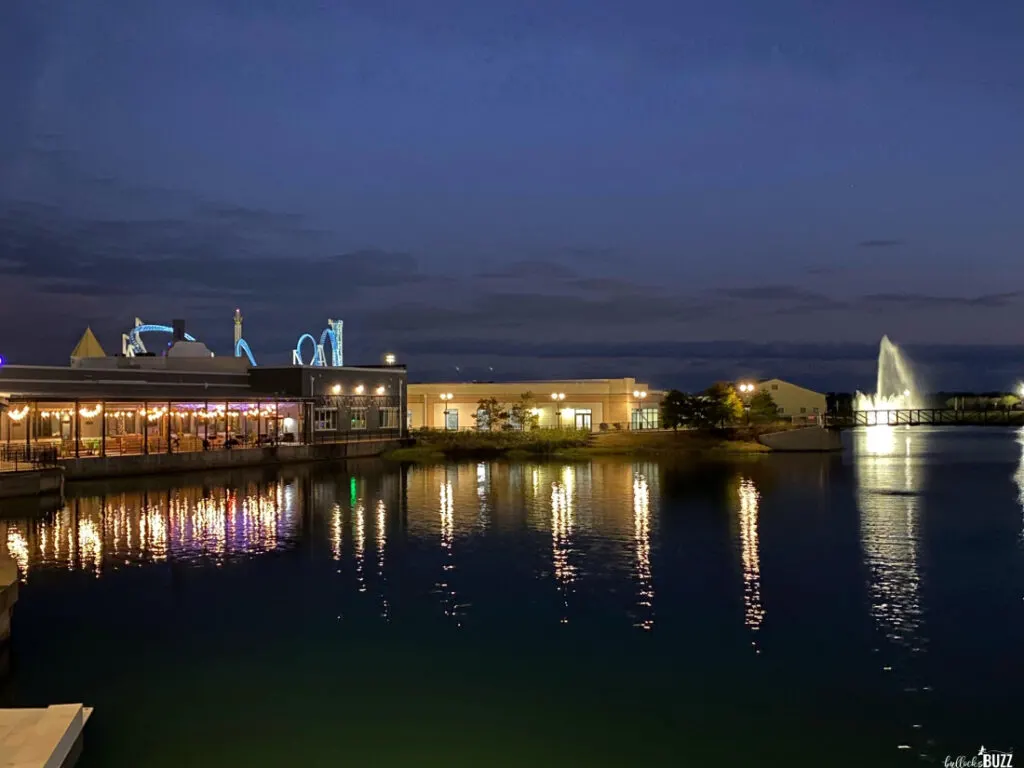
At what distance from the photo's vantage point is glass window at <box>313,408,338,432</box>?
204 feet

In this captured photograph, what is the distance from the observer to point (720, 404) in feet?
254

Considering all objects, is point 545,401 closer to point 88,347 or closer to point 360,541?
point 88,347

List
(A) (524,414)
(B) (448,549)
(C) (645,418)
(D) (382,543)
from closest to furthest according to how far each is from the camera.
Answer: (B) (448,549)
(D) (382,543)
(A) (524,414)
(C) (645,418)

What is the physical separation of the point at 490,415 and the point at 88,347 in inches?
1251

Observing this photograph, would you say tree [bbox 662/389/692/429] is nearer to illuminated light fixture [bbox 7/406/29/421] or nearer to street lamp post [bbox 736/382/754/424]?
street lamp post [bbox 736/382/754/424]

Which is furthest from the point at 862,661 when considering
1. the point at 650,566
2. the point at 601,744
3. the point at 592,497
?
the point at 592,497

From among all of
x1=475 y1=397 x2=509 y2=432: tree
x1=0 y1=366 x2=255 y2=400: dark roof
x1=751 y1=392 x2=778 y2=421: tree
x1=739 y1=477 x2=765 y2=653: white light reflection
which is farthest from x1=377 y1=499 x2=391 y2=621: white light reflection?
x1=751 y1=392 x2=778 y2=421: tree

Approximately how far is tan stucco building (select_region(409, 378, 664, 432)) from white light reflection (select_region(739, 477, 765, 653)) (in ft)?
128

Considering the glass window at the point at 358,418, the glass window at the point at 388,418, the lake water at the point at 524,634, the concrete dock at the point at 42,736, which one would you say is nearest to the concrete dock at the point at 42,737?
the concrete dock at the point at 42,736

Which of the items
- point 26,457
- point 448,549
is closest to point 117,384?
point 26,457

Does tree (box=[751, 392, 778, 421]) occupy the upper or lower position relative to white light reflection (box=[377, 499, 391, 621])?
upper

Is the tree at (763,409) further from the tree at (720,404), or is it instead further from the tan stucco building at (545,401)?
the tan stucco building at (545,401)

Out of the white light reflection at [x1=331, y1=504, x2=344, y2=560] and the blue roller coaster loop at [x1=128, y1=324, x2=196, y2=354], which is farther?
the blue roller coaster loop at [x1=128, y1=324, x2=196, y2=354]

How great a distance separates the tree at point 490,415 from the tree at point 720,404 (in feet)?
55.9
